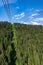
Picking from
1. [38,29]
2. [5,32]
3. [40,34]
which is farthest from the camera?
[38,29]

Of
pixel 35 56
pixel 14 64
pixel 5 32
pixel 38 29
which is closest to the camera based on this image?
pixel 14 64

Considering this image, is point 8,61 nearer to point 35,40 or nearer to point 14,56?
point 14,56

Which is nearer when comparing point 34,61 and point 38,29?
point 34,61

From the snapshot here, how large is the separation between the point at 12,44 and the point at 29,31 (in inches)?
1664

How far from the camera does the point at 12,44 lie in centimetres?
5988

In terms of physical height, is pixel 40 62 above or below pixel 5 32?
below

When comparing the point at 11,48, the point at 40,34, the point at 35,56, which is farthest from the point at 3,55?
the point at 40,34

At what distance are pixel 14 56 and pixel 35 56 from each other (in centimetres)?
1165

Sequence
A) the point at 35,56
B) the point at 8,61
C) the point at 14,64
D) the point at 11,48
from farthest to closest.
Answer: the point at 35,56
the point at 11,48
the point at 8,61
the point at 14,64

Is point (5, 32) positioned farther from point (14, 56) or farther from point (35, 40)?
point (14, 56)

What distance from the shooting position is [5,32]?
83.0m

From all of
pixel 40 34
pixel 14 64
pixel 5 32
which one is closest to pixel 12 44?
pixel 14 64

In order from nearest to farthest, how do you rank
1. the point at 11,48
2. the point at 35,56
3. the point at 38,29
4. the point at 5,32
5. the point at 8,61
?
the point at 8,61, the point at 11,48, the point at 35,56, the point at 5,32, the point at 38,29

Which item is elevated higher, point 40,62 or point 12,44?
point 12,44
